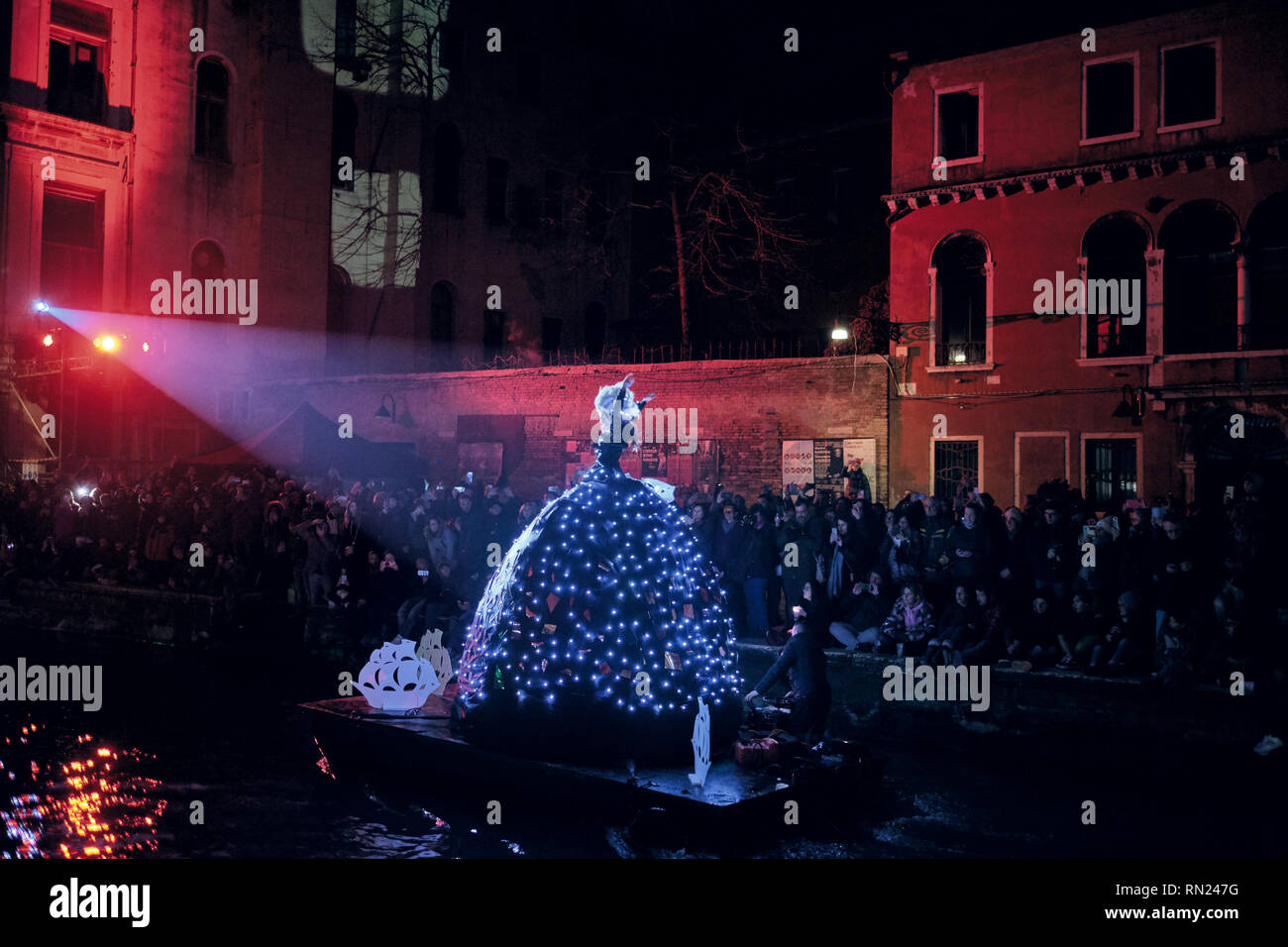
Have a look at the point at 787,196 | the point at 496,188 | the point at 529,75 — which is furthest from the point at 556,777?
the point at 529,75

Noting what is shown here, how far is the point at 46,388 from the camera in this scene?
1059 inches

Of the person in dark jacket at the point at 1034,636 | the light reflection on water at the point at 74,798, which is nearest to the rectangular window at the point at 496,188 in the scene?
the light reflection on water at the point at 74,798

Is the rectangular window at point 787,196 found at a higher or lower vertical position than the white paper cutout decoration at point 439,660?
higher

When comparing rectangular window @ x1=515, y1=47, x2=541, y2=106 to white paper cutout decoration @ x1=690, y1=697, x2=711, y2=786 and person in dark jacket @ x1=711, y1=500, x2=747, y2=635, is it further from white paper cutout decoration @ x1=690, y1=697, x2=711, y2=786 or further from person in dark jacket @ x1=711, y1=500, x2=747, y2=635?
white paper cutout decoration @ x1=690, y1=697, x2=711, y2=786

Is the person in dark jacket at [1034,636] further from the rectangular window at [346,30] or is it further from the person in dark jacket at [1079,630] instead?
the rectangular window at [346,30]

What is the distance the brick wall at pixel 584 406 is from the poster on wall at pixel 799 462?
13 centimetres

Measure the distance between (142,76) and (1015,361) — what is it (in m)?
21.3

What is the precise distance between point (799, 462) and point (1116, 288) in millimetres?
6466

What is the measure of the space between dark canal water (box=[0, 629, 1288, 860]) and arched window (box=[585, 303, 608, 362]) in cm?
2421

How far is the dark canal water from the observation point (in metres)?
7.87

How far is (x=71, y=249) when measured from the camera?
27.5 metres

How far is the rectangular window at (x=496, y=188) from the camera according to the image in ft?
110

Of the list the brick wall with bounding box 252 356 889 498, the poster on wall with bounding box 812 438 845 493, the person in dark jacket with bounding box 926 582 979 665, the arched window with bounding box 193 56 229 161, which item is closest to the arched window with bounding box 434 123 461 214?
the arched window with bounding box 193 56 229 161
